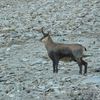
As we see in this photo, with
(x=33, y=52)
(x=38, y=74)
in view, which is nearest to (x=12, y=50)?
(x=33, y=52)

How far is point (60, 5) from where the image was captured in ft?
97.8

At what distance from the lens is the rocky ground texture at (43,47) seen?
12.7m

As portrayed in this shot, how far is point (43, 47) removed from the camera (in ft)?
65.7

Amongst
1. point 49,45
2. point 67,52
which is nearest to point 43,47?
point 49,45

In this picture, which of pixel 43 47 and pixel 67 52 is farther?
pixel 43 47

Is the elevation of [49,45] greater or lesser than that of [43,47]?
greater

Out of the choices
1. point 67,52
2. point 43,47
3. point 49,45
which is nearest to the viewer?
point 67,52

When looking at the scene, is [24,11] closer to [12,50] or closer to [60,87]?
[12,50]

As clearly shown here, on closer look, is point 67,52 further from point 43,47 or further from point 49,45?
point 43,47

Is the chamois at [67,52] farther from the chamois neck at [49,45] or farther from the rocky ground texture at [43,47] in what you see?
the rocky ground texture at [43,47]

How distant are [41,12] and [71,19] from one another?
3.12m

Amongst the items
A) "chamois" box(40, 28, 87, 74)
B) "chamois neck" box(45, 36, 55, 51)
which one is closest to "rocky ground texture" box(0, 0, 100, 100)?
"chamois" box(40, 28, 87, 74)

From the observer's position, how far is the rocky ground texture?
41.7ft

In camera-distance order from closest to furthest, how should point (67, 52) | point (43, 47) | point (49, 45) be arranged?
point (67, 52) → point (49, 45) → point (43, 47)
